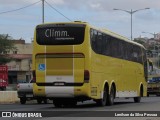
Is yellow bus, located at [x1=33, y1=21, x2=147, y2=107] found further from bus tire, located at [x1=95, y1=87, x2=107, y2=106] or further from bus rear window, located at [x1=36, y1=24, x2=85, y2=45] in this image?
bus tire, located at [x1=95, y1=87, x2=107, y2=106]

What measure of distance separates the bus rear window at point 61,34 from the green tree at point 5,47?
258ft

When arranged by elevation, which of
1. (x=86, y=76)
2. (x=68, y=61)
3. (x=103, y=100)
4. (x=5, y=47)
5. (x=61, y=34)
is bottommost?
(x=103, y=100)

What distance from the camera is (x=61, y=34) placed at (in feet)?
80.3

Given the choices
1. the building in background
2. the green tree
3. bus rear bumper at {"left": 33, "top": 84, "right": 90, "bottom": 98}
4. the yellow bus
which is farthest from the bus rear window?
the building in background

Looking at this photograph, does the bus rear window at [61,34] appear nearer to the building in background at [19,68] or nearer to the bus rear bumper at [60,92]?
the bus rear bumper at [60,92]

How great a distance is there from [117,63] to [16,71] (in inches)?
3188

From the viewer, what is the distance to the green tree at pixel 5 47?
339 ft

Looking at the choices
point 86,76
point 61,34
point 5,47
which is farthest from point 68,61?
point 5,47

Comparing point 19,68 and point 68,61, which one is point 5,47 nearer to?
point 19,68

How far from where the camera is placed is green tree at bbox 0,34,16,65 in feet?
339

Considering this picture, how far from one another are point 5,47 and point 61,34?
84398 millimetres

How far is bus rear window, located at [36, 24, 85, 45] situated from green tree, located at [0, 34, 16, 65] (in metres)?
78.8

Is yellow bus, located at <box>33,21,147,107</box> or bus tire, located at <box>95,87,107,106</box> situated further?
bus tire, located at <box>95,87,107,106</box>

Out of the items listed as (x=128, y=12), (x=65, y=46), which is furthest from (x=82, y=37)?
(x=128, y=12)
